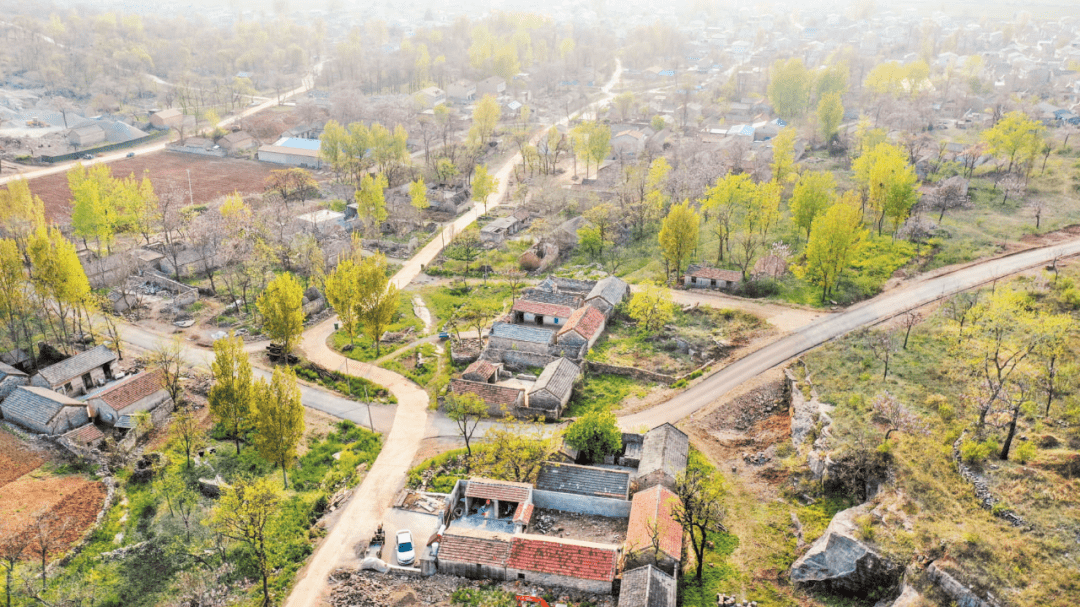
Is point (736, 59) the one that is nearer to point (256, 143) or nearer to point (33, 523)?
point (256, 143)

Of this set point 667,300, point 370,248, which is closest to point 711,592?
point 667,300

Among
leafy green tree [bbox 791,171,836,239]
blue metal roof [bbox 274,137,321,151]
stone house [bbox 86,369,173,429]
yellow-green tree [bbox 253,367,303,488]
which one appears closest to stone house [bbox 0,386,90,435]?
stone house [bbox 86,369,173,429]

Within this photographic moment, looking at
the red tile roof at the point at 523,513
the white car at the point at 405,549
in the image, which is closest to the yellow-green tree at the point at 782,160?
the red tile roof at the point at 523,513

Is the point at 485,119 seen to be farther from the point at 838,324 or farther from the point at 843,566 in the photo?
the point at 843,566

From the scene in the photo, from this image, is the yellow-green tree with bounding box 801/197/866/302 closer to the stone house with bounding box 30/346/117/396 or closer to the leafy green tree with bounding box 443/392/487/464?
the leafy green tree with bounding box 443/392/487/464

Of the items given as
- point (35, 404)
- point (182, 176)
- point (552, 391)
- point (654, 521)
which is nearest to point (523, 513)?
point (654, 521)

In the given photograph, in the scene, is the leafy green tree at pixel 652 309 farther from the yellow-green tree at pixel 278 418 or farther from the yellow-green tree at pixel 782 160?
the yellow-green tree at pixel 782 160
